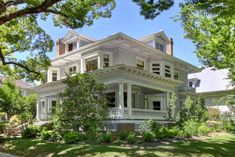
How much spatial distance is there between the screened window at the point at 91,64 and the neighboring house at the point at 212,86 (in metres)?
26.4

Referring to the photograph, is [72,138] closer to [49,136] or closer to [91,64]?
[49,136]

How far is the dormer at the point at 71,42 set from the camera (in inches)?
1339

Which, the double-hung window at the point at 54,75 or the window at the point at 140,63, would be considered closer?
the window at the point at 140,63

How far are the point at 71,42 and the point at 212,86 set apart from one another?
98.7 ft

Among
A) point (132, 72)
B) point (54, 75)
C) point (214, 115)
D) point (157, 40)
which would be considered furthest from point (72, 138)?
point (214, 115)

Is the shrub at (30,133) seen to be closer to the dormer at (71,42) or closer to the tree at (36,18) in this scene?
the tree at (36,18)

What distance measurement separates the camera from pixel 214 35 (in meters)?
22.3

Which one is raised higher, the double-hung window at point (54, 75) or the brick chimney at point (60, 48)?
the brick chimney at point (60, 48)

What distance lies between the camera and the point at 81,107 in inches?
795

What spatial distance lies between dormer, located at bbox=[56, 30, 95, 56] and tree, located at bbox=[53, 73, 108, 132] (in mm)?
13115

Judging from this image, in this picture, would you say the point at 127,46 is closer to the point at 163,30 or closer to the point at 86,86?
the point at 163,30

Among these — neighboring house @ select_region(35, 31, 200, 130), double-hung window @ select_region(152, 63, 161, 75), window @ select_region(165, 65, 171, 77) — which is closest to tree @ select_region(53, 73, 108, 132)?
neighboring house @ select_region(35, 31, 200, 130)

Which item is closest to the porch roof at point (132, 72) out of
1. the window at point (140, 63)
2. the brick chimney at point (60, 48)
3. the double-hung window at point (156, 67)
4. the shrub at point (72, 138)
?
the double-hung window at point (156, 67)

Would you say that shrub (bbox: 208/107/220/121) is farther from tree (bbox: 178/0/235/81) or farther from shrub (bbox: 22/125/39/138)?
shrub (bbox: 22/125/39/138)
